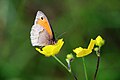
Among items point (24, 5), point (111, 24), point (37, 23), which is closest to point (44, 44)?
point (37, 23)

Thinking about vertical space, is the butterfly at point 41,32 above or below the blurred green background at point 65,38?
above

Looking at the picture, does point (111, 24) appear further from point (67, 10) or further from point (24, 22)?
point (24, 22)

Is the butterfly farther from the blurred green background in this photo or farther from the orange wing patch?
the blurred green background

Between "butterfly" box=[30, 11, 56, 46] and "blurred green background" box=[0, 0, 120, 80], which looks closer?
"butterfly" box=[30, 11, 56, 46]

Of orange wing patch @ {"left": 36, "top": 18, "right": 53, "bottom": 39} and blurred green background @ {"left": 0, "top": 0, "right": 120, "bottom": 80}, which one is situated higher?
orange wing patch @ {"left": 36, "top": 18, "right": 53, "bottom": 39}

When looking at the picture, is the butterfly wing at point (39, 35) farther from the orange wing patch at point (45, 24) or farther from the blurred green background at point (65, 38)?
the blurred green background at point (65, 38)

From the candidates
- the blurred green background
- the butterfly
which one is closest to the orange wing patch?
the butterfly

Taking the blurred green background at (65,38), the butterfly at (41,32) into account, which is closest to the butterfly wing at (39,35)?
the butterfly at (41,32)
